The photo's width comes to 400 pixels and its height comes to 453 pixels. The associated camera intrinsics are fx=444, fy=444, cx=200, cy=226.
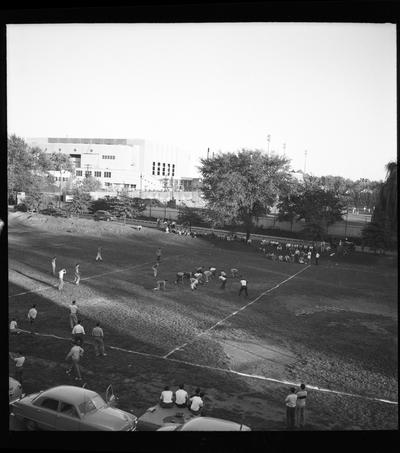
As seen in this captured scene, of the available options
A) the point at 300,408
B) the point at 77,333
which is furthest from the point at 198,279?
the point at 300,408

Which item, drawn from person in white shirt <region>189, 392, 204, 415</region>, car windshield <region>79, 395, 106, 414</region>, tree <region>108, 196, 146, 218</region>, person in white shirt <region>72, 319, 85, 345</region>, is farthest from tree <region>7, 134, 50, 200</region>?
person in white shirt <region>189, 392, 204, 415</region>

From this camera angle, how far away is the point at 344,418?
8531 millimetres

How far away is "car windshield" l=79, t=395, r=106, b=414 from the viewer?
7.69m

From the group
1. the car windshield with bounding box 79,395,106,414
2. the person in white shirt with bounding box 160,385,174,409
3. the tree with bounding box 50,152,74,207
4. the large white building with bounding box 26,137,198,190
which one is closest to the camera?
the car windshield with bounding box 79,395,106,414

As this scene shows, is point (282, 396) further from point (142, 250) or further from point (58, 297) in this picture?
point (142, 250)

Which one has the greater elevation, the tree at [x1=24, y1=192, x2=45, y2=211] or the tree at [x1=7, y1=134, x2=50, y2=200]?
the tree at [x1=7, y1=134, x2=50, y2=200]

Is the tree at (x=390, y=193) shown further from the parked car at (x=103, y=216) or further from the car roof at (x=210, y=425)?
the parked car at (x=103, y=216)

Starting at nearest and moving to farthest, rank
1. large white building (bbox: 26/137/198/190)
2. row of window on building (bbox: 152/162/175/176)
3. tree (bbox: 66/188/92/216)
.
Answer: tree (bbox: 66/188/92/216) → large white building (bbox: 26/137/198/190) → row of window on building (bbox: 152/162/175/176)

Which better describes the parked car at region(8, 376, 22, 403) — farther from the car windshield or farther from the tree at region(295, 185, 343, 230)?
the tree at region(295, 185, 343, 230)

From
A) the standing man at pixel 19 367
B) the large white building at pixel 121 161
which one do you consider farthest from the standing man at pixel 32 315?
the large white building at pixel 121 161

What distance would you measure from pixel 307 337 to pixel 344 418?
4.59 meters

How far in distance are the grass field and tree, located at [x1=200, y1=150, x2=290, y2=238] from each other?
1074cm

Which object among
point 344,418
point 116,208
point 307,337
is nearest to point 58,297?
point 307,337
